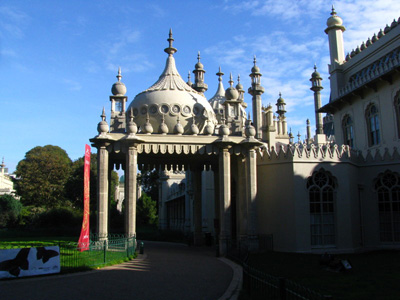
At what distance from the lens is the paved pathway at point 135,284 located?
428 inches

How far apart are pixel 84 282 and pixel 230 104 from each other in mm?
15066

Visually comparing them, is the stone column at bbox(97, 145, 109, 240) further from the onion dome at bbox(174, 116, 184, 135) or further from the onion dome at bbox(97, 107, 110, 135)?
the onion dome at bbox(174, 116, 184, 135)

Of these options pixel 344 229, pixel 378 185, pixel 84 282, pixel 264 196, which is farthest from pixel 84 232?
pixel 378 185

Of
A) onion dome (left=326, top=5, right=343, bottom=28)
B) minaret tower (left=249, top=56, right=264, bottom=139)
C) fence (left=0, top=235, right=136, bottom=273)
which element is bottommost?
fence (left=0, top=235, right=136, bottom=273)

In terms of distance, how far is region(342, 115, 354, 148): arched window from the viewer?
2983 cm

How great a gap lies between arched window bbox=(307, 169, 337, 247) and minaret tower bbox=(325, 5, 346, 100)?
1087 cm

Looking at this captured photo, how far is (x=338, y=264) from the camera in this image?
14.3 metres

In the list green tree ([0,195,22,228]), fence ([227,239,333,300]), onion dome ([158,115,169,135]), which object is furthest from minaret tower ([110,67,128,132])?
green tree ([0,195,22,228])

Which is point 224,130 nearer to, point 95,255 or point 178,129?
point 178,129

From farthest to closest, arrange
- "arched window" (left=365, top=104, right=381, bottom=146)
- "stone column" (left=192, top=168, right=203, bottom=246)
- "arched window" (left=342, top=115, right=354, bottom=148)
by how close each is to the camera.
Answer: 1. "arched window" (left=342, top=115, right=354, bottom=148)
2. "stone column" (left=192, top=168, right=203, bottom=246)
3. "arched window" (left=365, top=104, right=381, bottom=146)

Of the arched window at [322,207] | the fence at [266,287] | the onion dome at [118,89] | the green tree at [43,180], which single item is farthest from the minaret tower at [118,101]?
the green tree at [43,180]

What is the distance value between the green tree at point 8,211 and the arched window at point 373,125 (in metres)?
41.8

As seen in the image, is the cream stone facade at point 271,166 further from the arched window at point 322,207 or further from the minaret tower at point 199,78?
the minaret tower at point 199,78

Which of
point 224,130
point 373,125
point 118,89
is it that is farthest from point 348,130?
point 118,89
